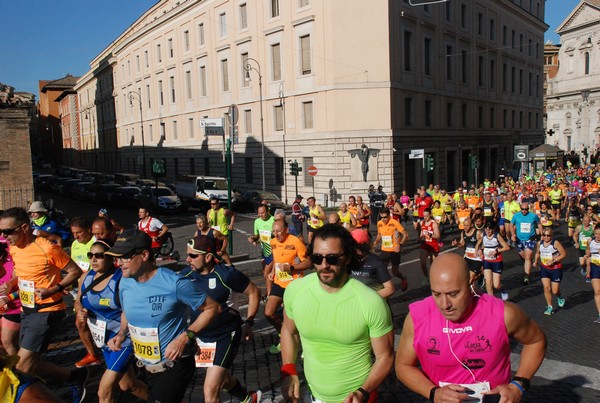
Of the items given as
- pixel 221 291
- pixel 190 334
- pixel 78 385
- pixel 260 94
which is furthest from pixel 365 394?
pixel 260 94

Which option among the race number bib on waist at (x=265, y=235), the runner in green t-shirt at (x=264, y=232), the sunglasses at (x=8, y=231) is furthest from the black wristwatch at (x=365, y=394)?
the race number bib on waist at (x=265, y=235)

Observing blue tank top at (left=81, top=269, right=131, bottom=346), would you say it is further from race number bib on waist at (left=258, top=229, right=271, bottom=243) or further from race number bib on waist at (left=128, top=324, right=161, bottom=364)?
race number bib on waist at (left=258, top=229, right=271, bottom=243)

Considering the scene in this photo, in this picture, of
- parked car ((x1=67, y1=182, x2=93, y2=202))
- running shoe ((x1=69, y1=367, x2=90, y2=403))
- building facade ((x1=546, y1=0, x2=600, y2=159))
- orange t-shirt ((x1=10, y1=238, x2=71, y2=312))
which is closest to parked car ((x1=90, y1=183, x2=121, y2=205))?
parked car ((x1=67, y1=182, x2=93, y2=202))

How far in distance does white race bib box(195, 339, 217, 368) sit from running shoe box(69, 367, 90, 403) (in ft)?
5.05

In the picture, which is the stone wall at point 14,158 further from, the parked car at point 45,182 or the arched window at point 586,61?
the arched window at point 586,61

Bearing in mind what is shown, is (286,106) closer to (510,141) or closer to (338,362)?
(510,141)

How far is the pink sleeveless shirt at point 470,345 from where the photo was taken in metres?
2.95

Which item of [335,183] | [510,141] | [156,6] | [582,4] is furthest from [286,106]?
[582,4]

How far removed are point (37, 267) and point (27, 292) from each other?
11.0 inches

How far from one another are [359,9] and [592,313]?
2693 centimetres

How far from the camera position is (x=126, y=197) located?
3262 centimetres

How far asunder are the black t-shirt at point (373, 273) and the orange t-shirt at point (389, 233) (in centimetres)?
423

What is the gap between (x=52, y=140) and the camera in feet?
355

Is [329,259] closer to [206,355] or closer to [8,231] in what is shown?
[206,355]
